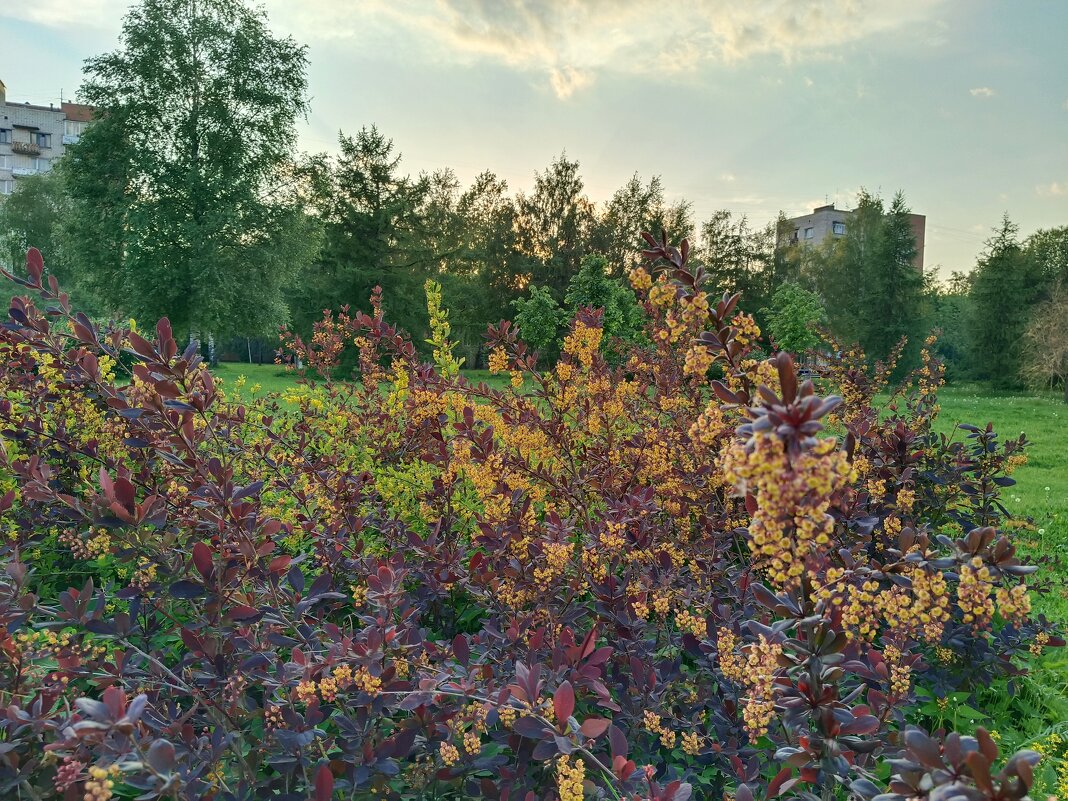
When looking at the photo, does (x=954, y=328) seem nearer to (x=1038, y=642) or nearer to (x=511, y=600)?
(x=1038, y=642)

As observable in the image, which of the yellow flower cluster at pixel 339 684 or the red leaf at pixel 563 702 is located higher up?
the red leaf at pixel 563 702

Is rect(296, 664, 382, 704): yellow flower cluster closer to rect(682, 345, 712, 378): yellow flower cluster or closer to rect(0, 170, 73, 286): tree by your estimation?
rect(682, 345, 712, 378): yellow flower cluster

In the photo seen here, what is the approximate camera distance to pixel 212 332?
70.1 ft

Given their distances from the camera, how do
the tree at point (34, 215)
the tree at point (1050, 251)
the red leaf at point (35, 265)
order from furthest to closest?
the tree at point (34, 215)
the tree at point (1050, 251)
the red leaf at point (35, 265)

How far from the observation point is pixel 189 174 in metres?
19.8

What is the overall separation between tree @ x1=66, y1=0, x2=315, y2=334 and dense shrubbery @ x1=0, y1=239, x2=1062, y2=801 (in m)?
19.2

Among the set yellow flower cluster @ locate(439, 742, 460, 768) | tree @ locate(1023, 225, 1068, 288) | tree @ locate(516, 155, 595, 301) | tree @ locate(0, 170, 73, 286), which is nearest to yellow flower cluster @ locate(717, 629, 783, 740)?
yellow flower cluster @ locate(439, 742, 460, 768)

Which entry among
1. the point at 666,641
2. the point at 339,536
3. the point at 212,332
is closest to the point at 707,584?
the point at 666,641

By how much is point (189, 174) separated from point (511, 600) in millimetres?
22273

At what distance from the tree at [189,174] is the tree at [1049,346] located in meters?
24.9

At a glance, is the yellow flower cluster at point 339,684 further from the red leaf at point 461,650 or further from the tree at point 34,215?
the tree at point 34,215

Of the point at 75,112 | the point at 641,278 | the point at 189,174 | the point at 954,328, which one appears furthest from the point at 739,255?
the point at 75,112

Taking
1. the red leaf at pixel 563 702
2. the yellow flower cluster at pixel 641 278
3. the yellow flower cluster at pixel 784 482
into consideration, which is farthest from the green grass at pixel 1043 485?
the yellow flower cluster at pixel 784 482

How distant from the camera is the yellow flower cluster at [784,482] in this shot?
791 mm
